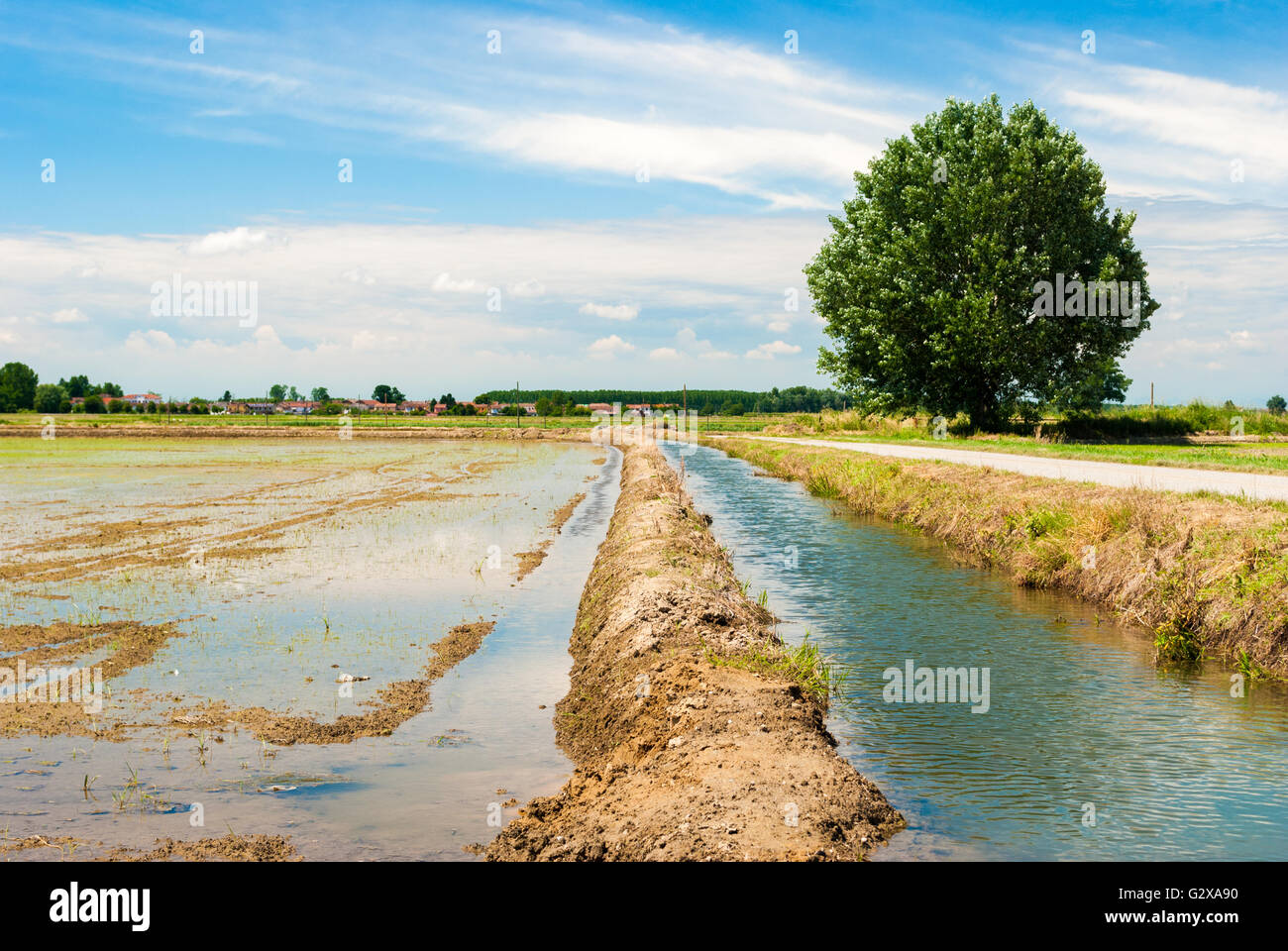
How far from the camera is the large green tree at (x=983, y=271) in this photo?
44406mm

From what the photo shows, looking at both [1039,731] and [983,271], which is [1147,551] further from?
[983,271]

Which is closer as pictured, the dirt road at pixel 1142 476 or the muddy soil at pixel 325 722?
the muddy soil at pixel 325 722

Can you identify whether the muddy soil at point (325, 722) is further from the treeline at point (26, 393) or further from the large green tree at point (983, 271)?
the treeline at point (26, 393)

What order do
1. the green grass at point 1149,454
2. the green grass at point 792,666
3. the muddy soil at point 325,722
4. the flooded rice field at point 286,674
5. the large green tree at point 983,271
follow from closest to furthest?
the flooded rice field at point 286,674
the muddy soil at point 325,722
the green grass at point 792,666
the green grass at point 1149,454
the large green tree at point 983,271

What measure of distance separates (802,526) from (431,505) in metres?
13.3

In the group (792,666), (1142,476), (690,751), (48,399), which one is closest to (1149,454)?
(1142,476)

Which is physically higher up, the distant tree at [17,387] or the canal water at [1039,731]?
the distant tree at [17,387]

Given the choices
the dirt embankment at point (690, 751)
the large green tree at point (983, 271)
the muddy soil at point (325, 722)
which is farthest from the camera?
the large green tree at point (983, 271)

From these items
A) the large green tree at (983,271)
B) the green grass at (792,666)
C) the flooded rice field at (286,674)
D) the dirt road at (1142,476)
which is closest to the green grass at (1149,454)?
the dirt road at (1142,476)

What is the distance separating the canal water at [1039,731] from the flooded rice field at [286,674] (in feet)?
11.1

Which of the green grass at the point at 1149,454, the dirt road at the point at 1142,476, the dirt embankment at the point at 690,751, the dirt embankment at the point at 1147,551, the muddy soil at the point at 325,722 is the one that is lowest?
the muddy soil at the point at 325,722

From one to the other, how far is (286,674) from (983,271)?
39.9 meters

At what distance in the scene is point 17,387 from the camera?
184m
